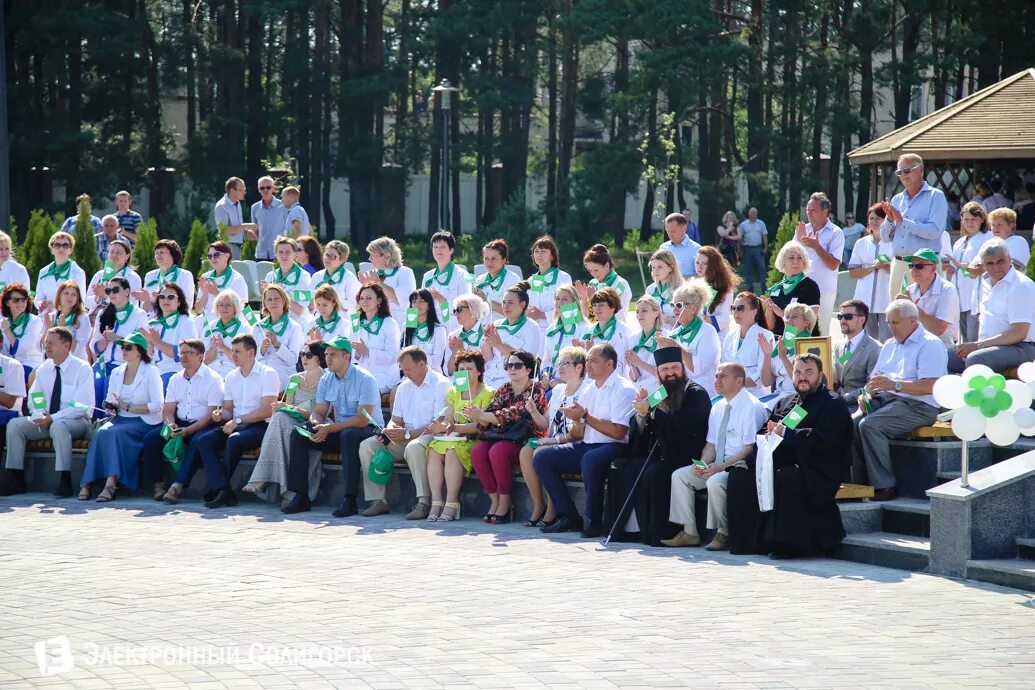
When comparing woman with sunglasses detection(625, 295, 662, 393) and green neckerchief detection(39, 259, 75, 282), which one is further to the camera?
green neckerchief detection(39, 259, 75, 282)

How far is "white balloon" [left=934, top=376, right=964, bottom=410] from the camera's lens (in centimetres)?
1011

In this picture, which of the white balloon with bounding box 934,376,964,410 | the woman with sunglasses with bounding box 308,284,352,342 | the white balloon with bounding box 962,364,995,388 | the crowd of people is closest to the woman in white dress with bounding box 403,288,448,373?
the crowd of people

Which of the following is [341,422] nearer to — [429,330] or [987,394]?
[429,330]

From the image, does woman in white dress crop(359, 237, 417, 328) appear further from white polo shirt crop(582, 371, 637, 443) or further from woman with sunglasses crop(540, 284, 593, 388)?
white polo shirt crop(582, 371, 637, 443)

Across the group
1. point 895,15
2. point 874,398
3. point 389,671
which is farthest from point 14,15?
point 389,671

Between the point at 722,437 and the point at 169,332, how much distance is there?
250 inches

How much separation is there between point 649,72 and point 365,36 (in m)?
12.9

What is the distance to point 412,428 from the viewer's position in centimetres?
1316

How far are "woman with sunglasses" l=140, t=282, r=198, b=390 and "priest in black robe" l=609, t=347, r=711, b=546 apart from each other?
5392mm

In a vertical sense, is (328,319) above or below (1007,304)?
below

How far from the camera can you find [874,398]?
11.6 meters

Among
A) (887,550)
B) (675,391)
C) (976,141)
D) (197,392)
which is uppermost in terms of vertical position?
(976,141)

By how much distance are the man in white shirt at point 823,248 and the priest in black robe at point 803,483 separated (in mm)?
3006

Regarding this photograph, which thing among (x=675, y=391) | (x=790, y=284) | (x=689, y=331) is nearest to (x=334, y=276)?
(x=689, y=331)
